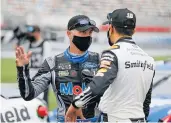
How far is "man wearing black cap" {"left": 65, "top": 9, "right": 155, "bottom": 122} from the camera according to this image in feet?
11.1

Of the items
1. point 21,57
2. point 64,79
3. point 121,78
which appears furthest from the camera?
point 64,79

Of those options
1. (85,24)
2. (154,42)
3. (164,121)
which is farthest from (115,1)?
(85,24)

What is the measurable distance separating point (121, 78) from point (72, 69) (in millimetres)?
1006

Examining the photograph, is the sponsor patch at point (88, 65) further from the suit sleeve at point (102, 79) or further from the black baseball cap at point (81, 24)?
the suit sleeve at point (102, 79)

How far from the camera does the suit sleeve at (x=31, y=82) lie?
3842 millimetres

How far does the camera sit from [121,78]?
3451 mm

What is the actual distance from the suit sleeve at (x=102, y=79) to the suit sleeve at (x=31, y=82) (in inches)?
23.0

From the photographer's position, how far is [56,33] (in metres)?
22.3

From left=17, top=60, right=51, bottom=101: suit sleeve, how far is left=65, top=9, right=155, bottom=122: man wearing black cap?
0.46 metres

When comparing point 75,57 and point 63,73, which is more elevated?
point 75,57

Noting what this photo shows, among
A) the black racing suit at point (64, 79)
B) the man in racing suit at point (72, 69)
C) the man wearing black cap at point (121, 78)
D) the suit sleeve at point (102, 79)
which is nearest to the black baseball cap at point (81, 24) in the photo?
the man in racing suit at point (72, 69)

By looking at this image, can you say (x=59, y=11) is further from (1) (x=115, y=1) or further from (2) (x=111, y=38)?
(2) (x=111, y=38)

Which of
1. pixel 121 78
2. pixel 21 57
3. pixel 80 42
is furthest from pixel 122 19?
pixel 80 42

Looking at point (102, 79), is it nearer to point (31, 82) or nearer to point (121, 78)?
point (121, 78)
